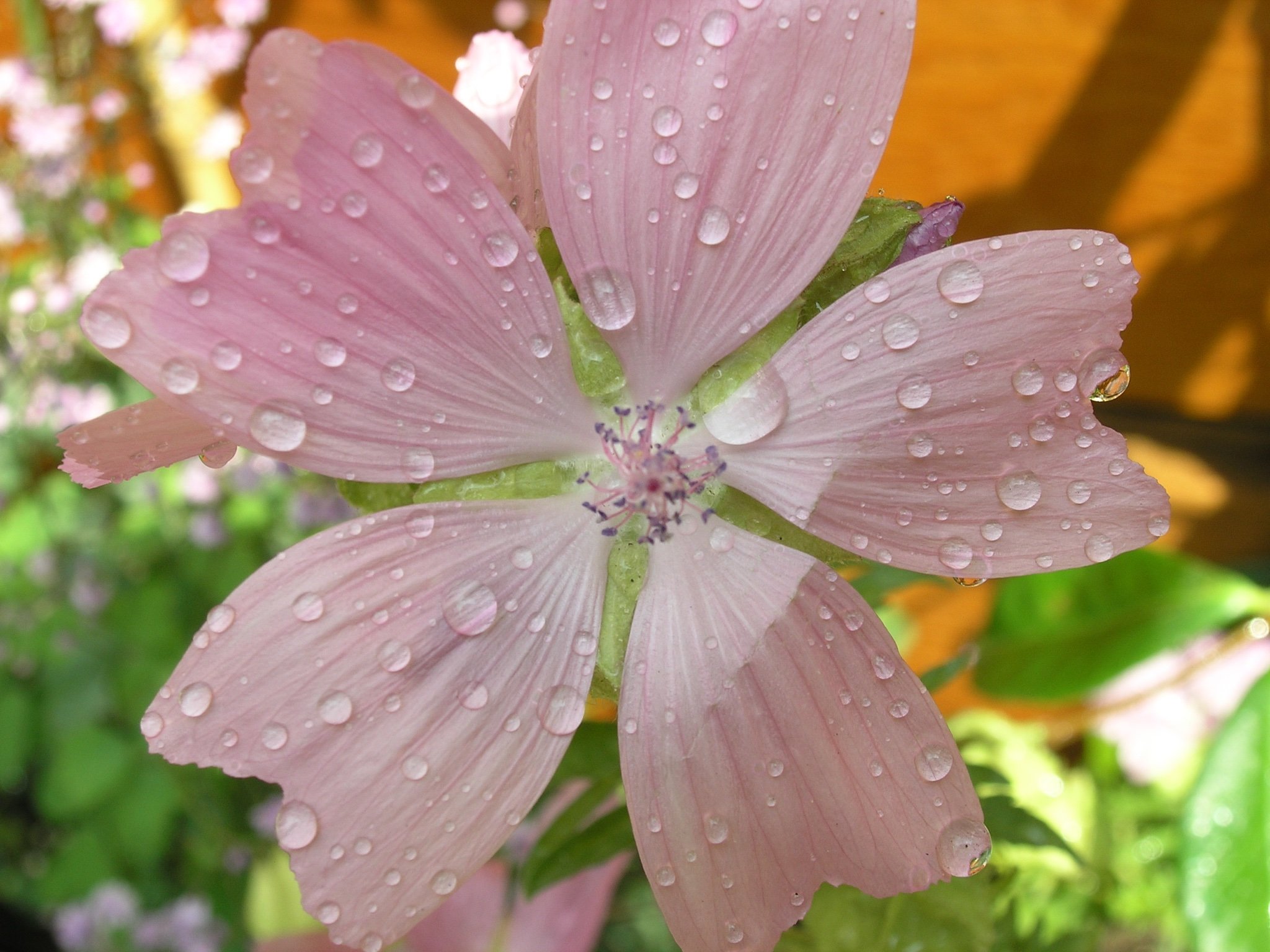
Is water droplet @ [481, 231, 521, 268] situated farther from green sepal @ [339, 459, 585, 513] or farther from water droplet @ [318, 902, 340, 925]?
water droplet @ [318, 902, 340, 925]

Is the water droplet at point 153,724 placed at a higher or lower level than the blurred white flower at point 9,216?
higher

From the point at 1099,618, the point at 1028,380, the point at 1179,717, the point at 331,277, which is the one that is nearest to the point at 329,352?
the point at 331,277

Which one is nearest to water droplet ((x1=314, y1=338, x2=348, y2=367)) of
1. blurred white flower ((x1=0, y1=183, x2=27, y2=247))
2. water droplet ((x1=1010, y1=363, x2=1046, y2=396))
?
water droplet ((x1=1010, y1=363, x2=1046, y2=396))

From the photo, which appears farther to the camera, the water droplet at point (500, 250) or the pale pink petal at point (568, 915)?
the pale pink petal at point (568, 915)

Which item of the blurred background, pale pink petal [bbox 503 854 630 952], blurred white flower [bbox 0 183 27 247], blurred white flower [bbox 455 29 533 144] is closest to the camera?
blurred white flower [bbox 455 29 533 144]

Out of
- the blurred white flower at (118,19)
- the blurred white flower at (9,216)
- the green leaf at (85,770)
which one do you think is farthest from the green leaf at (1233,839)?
the blurred white flower at (9,216)

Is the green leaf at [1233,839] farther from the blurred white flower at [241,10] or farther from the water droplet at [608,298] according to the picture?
the blurred white flower at [241,10]
